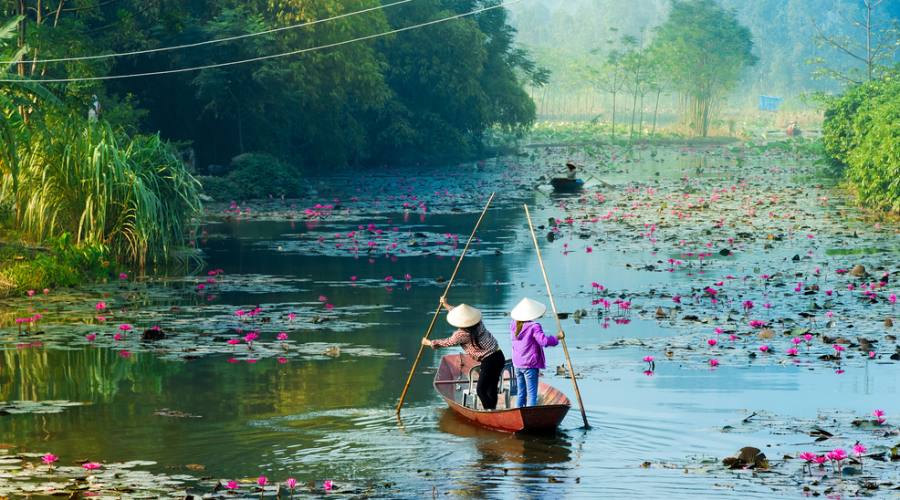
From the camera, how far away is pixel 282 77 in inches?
1993

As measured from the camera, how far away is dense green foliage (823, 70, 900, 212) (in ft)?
114

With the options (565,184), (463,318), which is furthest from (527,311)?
(565,184)

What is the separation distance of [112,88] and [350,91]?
1152cm

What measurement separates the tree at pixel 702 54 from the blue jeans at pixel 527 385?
10507 cm

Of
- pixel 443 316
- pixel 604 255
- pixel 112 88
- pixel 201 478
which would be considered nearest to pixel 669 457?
pixel 201 478

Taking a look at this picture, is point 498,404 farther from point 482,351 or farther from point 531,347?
point 531,347

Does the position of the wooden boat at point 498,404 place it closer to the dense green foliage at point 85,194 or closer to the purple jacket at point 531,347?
the purple jacket at point 531,347

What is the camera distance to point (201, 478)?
11148 mm

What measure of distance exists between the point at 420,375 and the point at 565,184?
33.5m

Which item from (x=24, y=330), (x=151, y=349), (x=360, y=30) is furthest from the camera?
(x=360, y=30)

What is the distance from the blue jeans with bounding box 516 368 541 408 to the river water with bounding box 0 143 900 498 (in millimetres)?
440

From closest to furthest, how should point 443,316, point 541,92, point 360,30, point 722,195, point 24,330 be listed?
point 24,330 < point 443,316 < point 722,195 < point 360,30 < point 541,92

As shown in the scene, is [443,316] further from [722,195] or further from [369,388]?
[722,195]

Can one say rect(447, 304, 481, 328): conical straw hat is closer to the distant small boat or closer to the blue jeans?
the blue jeans
